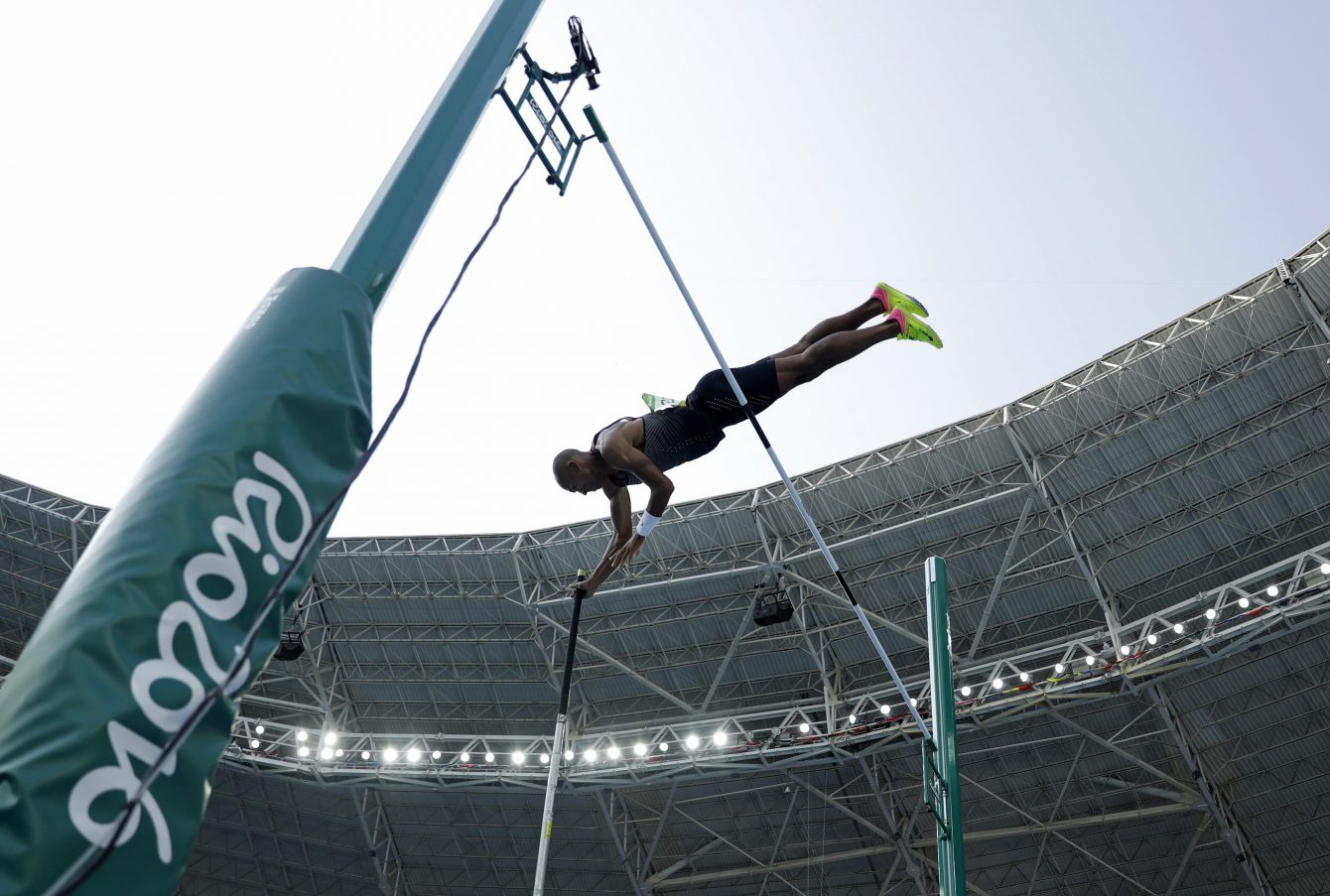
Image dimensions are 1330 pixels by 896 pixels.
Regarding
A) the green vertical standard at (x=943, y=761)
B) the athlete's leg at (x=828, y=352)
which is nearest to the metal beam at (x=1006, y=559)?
the green vertical standard at (x=943, y=761)

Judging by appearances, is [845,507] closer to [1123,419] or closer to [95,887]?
[1123,419]

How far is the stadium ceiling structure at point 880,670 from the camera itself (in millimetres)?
17594

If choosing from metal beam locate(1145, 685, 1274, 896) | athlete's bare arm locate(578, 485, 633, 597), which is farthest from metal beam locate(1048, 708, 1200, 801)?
athlete's bare arm locate(578, 485, 633, 597)

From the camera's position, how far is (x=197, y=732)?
1622mm

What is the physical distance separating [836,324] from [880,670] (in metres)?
15.7

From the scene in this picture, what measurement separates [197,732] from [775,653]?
20043 millimetres

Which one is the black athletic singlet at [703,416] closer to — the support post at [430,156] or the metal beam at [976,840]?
the support post at [430,156]

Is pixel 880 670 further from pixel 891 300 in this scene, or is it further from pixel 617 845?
pixel 891 300

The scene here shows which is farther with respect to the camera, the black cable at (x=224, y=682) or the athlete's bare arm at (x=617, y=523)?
the athlete's bare arm at (x=617, y=523)

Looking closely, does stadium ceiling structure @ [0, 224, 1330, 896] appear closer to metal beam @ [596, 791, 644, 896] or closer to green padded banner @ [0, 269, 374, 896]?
metal beam @ [596, 791, 644, 896]

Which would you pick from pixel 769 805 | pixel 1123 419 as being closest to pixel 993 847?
pixel 769 805

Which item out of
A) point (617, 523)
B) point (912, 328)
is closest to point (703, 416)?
point (617, 523)

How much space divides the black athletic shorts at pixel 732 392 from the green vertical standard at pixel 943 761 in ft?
8.00

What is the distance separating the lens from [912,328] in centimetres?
593
